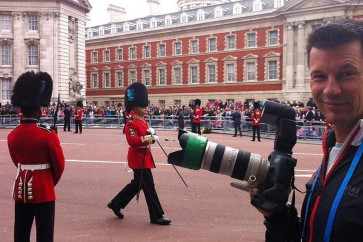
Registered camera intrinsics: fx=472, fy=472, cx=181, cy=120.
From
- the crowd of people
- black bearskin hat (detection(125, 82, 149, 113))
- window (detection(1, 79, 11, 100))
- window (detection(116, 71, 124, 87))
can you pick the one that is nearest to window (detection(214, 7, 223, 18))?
window (detection(116, 71, 124, 87))

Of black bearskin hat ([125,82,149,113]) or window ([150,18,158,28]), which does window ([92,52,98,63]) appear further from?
black bearskin hat ([125,82,149,113])

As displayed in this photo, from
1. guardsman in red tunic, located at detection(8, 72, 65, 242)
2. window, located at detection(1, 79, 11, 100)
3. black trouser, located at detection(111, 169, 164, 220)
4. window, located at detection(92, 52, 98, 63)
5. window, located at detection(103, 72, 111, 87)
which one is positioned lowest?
black trouser, located at detection(111, 169, 164, 220)

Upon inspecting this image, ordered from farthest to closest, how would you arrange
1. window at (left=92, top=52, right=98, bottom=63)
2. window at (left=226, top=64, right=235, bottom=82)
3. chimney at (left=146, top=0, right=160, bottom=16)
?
1. chimney at (left=146, top=0, right=160, bottom=16)
2. window at (left=92, top=52, right=98, bottom=63)
3. window at (left=226, top=64, right=235, bottom=82)

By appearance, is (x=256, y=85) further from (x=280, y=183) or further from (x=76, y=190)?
(x=280, y=183)

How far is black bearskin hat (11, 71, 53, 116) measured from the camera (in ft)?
15.7

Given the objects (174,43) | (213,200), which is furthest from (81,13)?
(213,200)

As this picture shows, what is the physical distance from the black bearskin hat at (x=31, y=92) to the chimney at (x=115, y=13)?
64308mm

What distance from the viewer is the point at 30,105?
15.6ft

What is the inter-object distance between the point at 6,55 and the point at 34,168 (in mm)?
38412

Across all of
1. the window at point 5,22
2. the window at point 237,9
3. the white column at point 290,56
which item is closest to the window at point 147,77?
the window at point 237,9

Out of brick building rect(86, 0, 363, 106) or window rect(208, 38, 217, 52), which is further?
window rect(208, 38, 217, 52)

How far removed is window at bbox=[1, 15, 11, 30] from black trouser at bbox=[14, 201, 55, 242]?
38.8 m

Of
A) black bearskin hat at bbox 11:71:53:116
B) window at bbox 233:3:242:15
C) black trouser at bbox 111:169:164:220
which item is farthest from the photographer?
window at bbox 233:3:242:15

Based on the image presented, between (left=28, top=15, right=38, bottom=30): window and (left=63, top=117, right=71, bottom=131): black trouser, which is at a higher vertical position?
(left=28, top=15, right=38, bottom=30): window
